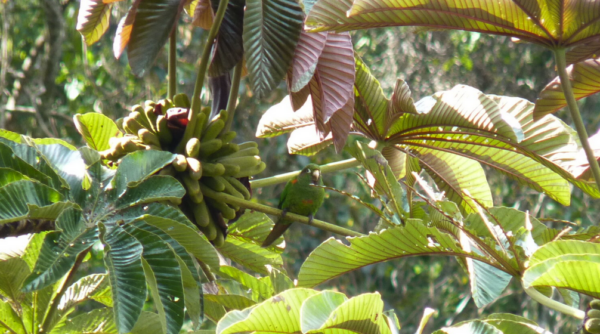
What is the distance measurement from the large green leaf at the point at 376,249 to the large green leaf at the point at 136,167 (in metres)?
0.35

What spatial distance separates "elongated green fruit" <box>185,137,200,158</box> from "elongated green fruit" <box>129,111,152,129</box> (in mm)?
165

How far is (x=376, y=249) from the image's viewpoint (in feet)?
4.08

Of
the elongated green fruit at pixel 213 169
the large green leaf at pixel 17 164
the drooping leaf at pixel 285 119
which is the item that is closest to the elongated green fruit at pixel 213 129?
the elongated green fruit at pixel 213 169

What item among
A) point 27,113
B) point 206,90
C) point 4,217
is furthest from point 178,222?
point 27,113

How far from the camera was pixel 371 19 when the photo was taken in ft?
4.28

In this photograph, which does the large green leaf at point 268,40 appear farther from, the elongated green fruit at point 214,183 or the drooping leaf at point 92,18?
the drooping leaf at point 92,18

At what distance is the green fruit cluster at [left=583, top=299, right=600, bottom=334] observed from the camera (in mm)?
1080

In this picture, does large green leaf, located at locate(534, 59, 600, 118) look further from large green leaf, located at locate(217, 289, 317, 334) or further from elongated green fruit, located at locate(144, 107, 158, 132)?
elongated green fruit, located at locate(144, 107, 158, 132)

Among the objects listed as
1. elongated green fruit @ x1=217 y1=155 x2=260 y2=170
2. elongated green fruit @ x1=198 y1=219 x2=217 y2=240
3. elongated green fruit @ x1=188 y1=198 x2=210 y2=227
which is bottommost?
elongated green fruit @ x1=198 y1=219 x2=217 y2=240

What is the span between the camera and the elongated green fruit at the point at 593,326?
1077 mm

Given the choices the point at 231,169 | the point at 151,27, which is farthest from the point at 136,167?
the point at 151,27

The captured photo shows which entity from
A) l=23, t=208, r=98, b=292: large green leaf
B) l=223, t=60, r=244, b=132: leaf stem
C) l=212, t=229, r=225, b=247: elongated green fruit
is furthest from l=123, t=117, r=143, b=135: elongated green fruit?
l=23, t=208, r=98, b=292: large green leaf

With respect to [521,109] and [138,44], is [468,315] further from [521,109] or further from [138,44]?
[138,44]

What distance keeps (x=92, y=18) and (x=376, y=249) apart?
1.10 metres
